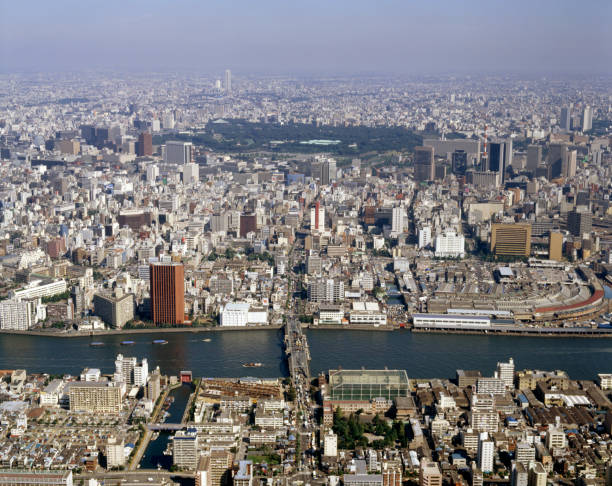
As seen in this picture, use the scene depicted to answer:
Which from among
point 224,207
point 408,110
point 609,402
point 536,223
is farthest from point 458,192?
point 408,110

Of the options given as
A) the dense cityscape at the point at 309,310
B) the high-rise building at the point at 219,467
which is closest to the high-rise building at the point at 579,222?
the dense cityscape at the point at 309,310

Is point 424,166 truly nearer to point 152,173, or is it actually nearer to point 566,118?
point 152,173

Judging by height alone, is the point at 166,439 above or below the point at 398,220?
below

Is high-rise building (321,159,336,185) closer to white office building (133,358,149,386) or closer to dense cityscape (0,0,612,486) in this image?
dense cityscape (0,0,612,486)

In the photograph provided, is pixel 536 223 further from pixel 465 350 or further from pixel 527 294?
pixel 465 350

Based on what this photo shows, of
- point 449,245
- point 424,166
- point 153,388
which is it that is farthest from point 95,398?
point 424,166
